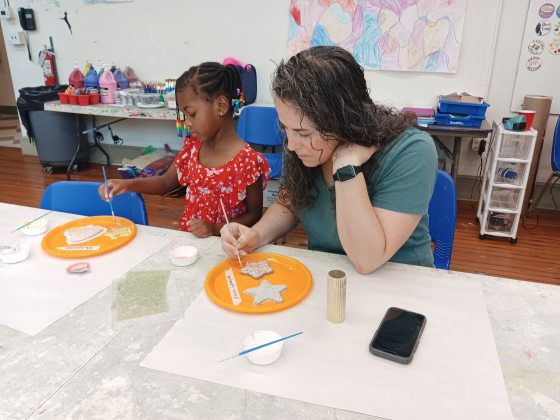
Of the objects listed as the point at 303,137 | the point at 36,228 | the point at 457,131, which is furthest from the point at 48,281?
the point at 457,131

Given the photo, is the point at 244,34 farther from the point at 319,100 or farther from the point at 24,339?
the point at 24,339

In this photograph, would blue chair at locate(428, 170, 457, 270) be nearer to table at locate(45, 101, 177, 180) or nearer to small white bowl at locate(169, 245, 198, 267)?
small white bowl at locate(169, 245, 198, 267)

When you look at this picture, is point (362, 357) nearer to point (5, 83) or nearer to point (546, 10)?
point (546, 10)

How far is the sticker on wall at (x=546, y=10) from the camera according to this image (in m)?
2.95

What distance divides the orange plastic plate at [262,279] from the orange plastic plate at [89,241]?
33cm

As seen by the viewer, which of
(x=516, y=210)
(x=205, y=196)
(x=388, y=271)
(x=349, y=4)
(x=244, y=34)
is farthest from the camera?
(x=244, y=34)

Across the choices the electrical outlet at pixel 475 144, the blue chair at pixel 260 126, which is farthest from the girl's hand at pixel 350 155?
the electrical outlet at pixel 475 144

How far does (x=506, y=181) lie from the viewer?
2816mm

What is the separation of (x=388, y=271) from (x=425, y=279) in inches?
3.4

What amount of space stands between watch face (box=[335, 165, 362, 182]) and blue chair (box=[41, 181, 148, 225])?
764 mm

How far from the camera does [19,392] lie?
28.0 inches

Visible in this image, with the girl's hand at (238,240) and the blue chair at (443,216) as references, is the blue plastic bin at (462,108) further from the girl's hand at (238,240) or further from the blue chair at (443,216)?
the girl's hand at (238,240)

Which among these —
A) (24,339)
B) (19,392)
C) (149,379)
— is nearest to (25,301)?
(24,339)

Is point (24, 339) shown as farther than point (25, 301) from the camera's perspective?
No
